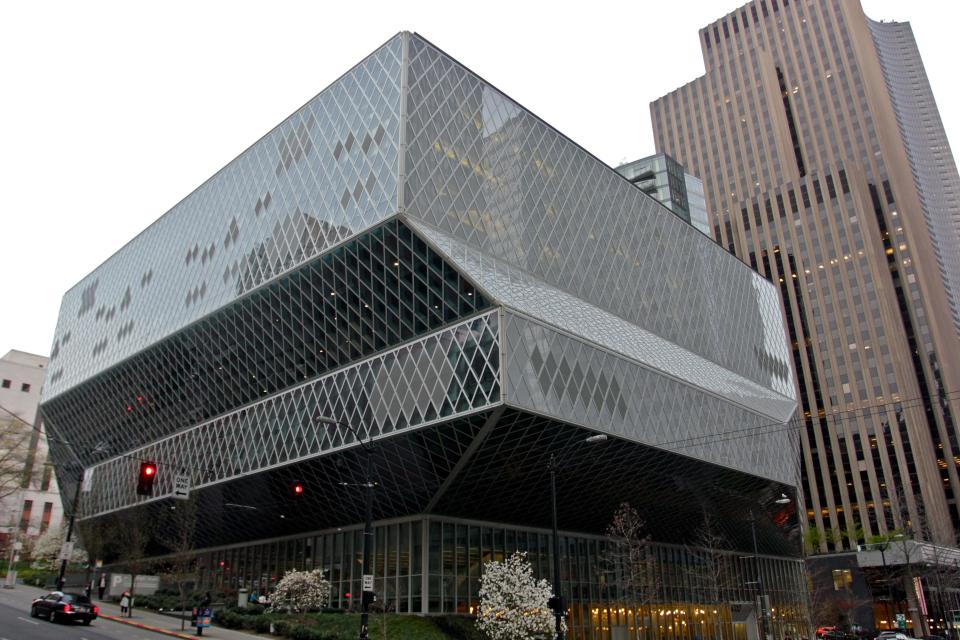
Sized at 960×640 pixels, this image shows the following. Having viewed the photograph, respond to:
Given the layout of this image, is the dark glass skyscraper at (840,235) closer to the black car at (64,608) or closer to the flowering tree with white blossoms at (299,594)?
the flowering tree with white blossoms at (299,594)

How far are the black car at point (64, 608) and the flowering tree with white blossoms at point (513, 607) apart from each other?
20223 mm

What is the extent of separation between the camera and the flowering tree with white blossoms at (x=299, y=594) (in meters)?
46.1

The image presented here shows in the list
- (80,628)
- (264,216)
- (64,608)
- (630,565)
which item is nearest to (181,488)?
(80,628)

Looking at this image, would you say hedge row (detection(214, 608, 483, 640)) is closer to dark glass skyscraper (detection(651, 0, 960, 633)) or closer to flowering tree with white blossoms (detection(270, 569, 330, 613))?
flowering tree with white blossoms (detection(270, 569, 330, 613))

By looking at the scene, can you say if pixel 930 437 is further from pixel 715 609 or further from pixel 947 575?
pixel 715 609

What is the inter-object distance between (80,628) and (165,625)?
642 centimetres

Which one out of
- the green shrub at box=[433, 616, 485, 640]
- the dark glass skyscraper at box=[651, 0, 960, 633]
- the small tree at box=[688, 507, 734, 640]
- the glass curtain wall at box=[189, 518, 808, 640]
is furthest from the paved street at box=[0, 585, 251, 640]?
the dark glass skyscraper at box=[651, 0, 960, 633]

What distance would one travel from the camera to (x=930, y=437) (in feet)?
450

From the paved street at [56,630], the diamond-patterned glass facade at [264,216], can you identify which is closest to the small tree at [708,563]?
the diamond-patterned glass facade at [264,216]

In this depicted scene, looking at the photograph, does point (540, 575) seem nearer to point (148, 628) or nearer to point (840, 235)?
point (148, 628)

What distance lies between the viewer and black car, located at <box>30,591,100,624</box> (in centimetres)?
3578

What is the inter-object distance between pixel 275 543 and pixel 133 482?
17913 millimetres

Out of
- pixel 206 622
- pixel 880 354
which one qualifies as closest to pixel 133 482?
pixel 206 622

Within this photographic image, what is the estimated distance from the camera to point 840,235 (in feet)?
493
